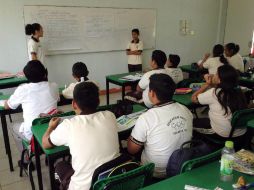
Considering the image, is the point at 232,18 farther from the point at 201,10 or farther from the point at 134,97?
the point at 134,97

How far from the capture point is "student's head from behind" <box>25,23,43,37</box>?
15.0 ft

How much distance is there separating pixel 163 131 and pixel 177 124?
0.12 m

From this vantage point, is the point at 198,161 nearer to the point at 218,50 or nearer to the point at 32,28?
the point at 218,50

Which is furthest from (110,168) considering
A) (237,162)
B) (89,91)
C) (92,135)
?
(237,162)

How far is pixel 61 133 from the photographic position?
1.62 meters

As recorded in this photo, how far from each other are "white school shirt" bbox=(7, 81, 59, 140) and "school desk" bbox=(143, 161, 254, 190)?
5.03 feet

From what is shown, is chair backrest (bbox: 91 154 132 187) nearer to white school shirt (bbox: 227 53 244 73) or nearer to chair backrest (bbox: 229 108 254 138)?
chair backrest (bbox: 229 108 254 138)

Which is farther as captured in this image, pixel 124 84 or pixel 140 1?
pixel 140 1

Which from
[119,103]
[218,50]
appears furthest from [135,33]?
[119,103]

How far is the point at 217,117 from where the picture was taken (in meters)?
2.60

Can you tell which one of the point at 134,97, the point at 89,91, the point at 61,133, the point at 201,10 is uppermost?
the point at 201,10

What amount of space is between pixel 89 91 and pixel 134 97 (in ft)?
7.84

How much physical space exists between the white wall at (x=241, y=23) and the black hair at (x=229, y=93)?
556cm

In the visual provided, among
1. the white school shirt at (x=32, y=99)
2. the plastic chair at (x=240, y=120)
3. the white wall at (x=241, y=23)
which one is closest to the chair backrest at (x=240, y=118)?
the plastic chair at (x=240, y=120)
